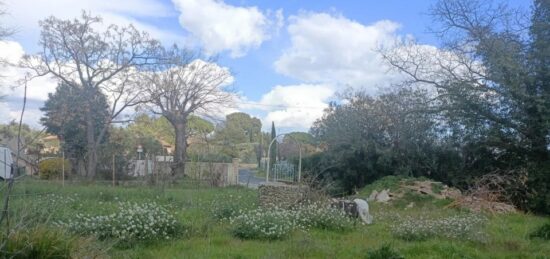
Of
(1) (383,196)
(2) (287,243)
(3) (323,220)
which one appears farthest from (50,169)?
(2) (287,243)

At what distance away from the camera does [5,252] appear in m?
4.84

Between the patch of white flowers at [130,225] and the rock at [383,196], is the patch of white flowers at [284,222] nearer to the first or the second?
the patch of white flowers at [130,225]

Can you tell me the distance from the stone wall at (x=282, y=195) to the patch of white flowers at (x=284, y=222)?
2.36m

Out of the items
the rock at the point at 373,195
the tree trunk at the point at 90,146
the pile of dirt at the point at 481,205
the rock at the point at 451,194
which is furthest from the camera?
the tree trunk at the point at 90,146

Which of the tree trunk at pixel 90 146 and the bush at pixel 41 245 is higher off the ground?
the tree trunk at pixel 90 146

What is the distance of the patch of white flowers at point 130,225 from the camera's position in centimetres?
800

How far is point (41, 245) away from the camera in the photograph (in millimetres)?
5238

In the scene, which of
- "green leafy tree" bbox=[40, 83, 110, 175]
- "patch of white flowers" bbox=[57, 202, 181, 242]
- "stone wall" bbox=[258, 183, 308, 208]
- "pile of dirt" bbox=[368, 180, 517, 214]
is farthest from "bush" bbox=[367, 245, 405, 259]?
"green leafy tree" bbox=[40, 83, 110, 175]

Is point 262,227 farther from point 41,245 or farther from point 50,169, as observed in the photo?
point 50,169

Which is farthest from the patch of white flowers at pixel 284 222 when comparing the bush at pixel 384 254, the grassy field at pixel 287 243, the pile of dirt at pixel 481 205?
the pile of dirt at pixel 481 205

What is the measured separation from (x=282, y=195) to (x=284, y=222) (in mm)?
4328

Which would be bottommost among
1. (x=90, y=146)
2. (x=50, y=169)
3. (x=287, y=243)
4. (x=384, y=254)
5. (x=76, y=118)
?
(x=287, y=243)

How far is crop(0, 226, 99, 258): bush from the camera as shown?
5.07m

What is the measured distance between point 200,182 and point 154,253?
16.5m
